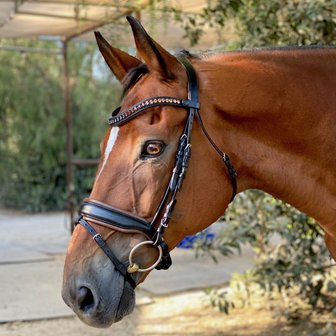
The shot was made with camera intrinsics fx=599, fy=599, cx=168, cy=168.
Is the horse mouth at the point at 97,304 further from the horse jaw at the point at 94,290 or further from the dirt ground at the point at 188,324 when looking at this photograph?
the dirt ground at the point at 188,324

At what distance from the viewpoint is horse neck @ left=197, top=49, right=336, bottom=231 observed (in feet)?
6.60

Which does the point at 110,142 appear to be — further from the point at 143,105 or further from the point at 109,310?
the point at 109,310

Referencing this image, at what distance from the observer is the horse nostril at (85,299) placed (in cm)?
176

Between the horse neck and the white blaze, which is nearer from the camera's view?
the white blaze

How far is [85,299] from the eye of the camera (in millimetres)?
1771

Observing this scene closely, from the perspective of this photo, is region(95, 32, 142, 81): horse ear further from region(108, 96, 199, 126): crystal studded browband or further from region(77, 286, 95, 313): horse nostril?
region(77, 286, 95, 313): horse nostril

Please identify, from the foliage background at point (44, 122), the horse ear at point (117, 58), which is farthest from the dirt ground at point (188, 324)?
the foliage background at point (44, 122)

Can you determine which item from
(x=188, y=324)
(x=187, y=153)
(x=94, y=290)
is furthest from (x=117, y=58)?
(x=188, y=324)

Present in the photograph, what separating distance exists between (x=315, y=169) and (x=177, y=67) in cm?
61

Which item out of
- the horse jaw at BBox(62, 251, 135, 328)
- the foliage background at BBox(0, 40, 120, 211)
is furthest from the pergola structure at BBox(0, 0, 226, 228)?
the foliage background at BBox(0, 40, 120, 211)

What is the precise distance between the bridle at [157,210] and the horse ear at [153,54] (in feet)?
0.20

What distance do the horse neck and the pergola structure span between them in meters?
2.60

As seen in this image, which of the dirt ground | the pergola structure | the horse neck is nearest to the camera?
the horse neck

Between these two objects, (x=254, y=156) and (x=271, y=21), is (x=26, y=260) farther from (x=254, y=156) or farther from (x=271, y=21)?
(x=254, y=156)
